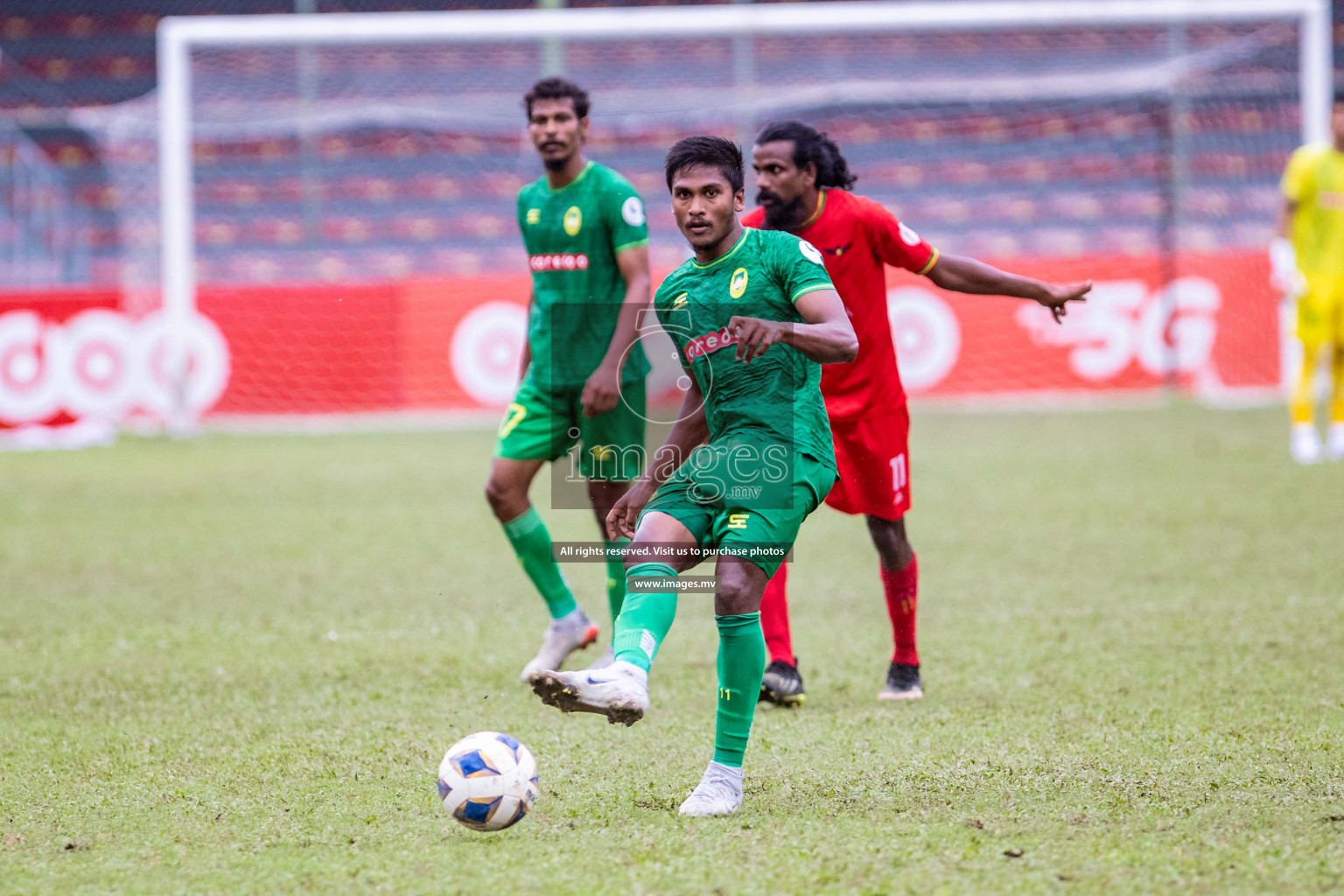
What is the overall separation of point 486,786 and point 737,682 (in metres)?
0.74

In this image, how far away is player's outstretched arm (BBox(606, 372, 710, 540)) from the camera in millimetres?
4172

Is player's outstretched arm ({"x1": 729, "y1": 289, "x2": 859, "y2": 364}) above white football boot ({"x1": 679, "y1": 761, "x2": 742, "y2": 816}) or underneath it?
above

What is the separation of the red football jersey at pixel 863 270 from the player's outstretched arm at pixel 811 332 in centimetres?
134

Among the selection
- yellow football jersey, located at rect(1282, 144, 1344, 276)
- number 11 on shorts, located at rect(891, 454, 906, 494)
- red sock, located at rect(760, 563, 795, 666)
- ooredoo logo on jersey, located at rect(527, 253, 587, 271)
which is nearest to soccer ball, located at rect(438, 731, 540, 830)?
red sock, located at rect(760, 563, 795, 666)

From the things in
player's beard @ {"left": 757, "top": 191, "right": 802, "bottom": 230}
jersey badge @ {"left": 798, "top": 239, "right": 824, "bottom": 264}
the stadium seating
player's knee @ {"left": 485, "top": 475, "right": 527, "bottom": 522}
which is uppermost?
the stadium seating

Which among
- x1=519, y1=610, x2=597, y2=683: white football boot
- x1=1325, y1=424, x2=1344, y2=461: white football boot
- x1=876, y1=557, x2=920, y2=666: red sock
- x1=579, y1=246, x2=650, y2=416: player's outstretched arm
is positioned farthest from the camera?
x1=1325, y1=424, x2=1344, y2=461: white football boot

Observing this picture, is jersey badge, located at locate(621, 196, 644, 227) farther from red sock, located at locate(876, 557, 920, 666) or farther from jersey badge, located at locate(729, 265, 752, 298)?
jersey badge, located at locate(729, 265, 752, 298)

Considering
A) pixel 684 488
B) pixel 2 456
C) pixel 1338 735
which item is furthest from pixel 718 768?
pixel 2 456

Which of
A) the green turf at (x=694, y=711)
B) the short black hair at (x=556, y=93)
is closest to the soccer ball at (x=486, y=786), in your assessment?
the green turf at (x=694, y=711)

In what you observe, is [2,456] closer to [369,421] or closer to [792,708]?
[369,421]

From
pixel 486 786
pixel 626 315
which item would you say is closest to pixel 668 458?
pixel 486 786

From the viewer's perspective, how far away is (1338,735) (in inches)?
173

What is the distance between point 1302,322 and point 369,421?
10.6m

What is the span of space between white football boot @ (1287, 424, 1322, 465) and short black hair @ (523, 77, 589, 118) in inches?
300
